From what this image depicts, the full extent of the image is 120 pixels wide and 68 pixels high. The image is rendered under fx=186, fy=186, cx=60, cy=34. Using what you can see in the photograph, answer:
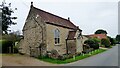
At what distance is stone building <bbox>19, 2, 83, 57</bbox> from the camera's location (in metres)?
27.0

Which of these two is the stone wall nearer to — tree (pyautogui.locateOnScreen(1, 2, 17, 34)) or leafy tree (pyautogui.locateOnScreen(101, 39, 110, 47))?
tree (pyautogui.locateOnScreen(1, 2, 17, 34))

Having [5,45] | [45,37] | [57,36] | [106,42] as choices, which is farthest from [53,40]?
[106,42]

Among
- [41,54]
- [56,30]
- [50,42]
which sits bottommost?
[41,54]

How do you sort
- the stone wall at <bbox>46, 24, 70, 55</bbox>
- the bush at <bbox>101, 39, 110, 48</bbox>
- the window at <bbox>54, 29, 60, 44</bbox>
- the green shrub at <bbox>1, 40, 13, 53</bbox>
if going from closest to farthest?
the stone wall at <bbox>46, 24, 70, 55</bbox> → the window at <bbox>54, 29, 60, 44</bbox> → the green shrub at <bbox>1, 40, 13, 53</bbox> → the bush at <bbox>101, 39, 110, 48</bbox>

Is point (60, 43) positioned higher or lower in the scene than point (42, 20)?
lower

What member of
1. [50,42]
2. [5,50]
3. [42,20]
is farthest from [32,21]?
[5,50]

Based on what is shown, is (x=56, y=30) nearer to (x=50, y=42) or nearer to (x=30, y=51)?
(x=50, y=42)

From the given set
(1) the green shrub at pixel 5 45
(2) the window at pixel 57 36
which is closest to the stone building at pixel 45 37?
(2) the window at pixel 57 36

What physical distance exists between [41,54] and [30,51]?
3.12 metres

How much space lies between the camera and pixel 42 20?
88.9ft

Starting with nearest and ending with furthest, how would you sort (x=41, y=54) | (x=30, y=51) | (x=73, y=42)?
(x=41, y=54) < (x=30, y=51) < (x=73, y=42)

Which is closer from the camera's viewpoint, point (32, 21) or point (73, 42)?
point (32, 21)

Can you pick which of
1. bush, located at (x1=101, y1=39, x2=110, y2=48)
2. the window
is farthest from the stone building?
bush, located at (x1=101, y1=39, x2=110, y2=48)

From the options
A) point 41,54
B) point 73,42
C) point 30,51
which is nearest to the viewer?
point 41,54
